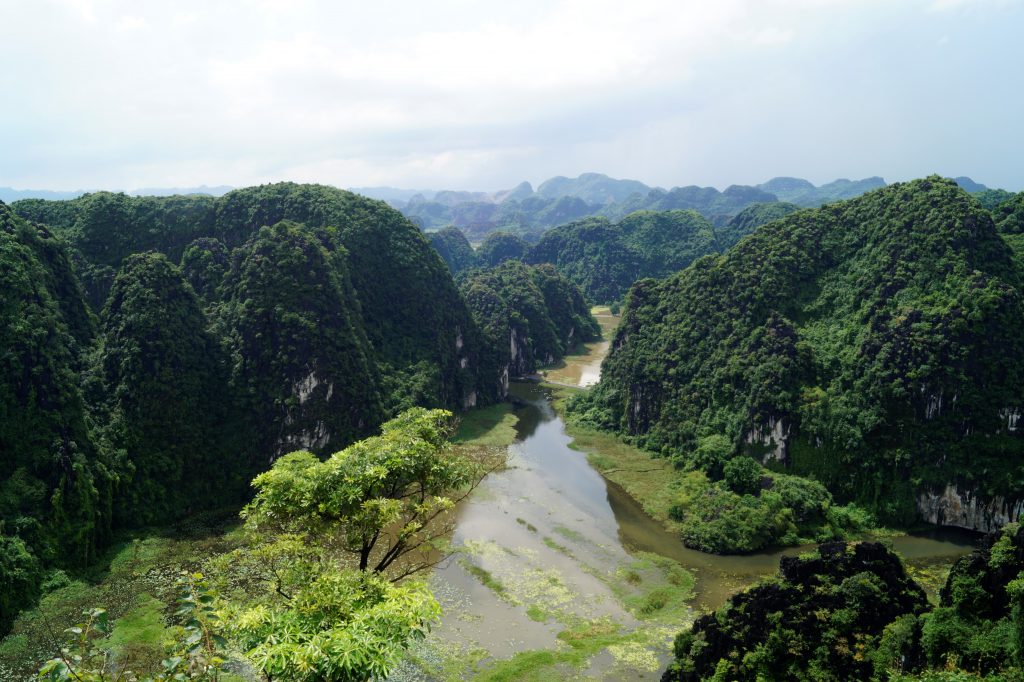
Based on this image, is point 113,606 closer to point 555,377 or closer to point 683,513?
point 683,513

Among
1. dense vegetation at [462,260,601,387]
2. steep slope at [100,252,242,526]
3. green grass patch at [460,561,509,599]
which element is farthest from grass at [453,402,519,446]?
green grass patch at [460,561,509,599]

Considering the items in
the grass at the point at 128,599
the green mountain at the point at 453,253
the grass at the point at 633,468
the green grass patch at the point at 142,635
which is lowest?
the green grass patch at the point at 142,635

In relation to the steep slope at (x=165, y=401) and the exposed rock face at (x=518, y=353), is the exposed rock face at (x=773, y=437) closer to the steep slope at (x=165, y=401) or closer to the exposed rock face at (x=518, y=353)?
the steep slope at (x=165, y=401)

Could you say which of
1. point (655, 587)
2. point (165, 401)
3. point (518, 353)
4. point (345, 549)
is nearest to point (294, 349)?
point (165, 401)

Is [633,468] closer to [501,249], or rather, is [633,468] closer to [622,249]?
[622,249]

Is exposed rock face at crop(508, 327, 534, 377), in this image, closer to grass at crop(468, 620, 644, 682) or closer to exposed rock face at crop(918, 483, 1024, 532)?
exposed rock face at crop(918, 483, 1024, 532)

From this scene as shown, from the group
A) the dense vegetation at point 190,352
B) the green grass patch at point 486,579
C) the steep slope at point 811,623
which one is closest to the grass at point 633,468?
the green grass patch at point 486,579
